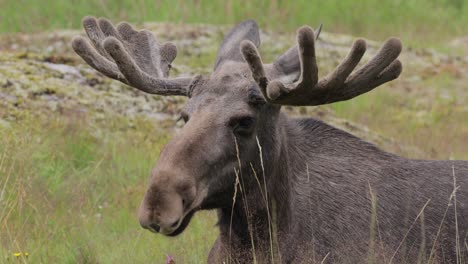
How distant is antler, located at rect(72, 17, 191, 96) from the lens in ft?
18.5

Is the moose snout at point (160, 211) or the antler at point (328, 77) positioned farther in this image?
the antler at point (328, 77)

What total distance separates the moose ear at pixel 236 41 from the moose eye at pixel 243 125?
629 mm

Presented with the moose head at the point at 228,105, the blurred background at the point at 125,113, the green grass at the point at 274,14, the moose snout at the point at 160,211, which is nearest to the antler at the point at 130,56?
the moose head at the point at 228,105

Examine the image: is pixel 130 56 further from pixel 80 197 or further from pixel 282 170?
pixel 80 197

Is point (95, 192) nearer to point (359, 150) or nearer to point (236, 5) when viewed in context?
point (359, 150)

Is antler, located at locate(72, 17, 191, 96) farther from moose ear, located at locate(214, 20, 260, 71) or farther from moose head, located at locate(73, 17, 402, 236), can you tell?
moose ear, located at locate(214, 20, 260, 71)

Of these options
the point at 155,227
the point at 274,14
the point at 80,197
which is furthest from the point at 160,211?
the point at 274,14

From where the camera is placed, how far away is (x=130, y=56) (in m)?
5.76

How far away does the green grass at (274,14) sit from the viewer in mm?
14680

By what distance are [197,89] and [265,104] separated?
392 millimetres

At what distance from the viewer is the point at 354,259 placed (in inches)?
229

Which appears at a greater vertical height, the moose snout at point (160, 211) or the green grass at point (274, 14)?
the green grass at point (274, 14)

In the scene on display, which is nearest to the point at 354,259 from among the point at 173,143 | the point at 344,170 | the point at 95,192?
the point at 344,170

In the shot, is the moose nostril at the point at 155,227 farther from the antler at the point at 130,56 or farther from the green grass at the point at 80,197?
the green grass at the point at 80,197
